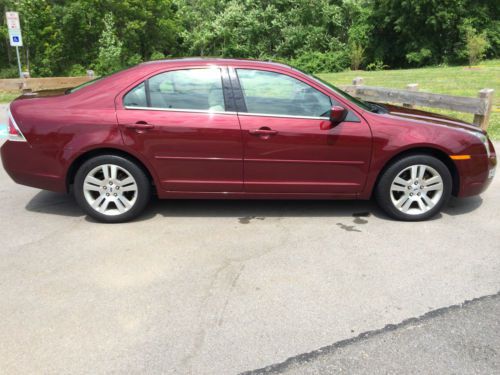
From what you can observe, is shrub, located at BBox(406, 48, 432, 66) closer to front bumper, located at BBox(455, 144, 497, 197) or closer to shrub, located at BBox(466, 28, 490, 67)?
shrub, located at BBox(466, 28, 490, 67)

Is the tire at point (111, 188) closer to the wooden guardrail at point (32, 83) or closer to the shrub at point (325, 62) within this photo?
the wooden guardrail at point (32, 83)

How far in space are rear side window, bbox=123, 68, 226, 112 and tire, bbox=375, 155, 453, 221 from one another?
178 cm

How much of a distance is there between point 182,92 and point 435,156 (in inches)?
101

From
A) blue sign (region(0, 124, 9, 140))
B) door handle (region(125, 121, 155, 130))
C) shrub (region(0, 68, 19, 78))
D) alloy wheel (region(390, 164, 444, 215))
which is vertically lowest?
shrub (region(0, 68, 19, 78))

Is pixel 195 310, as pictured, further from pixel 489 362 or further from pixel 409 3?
pixel 409 3

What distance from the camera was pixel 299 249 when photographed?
4.05 metres

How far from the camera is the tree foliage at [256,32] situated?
100 ft

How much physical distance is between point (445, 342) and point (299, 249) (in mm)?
1504

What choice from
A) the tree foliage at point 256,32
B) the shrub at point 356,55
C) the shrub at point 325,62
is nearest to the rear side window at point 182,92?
the tree foliage at point 256,32

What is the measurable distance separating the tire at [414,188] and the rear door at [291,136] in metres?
0.31

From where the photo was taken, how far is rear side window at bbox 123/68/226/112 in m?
4.42

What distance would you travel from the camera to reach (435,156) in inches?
184

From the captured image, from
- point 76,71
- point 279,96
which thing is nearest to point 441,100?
point 279,96

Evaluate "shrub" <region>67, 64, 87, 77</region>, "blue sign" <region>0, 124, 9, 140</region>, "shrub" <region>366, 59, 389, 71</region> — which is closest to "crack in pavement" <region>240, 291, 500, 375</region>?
"blue sign" <region>0, 124, 9, 140</region>
